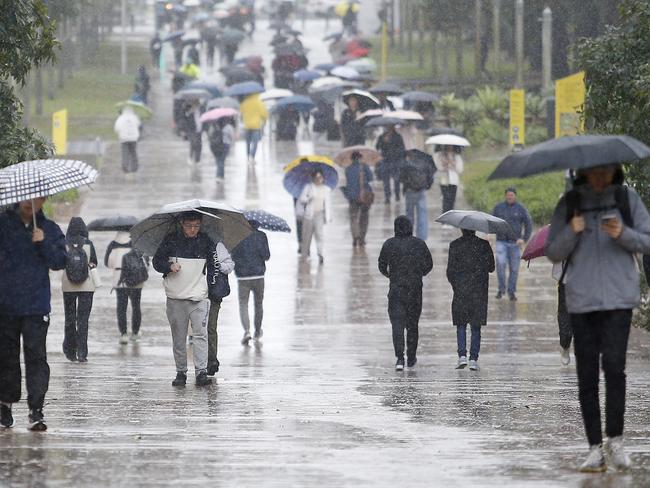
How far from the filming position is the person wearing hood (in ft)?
51.2

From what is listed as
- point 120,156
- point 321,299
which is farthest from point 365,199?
point 120,156

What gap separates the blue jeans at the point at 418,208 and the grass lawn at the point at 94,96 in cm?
1587

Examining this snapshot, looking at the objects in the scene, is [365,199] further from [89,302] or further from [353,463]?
[353,463]

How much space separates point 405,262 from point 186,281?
10.0ft

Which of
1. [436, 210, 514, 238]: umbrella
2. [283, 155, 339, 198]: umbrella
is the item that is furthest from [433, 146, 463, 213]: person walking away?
[436, 210, 514, 238]: umbrella

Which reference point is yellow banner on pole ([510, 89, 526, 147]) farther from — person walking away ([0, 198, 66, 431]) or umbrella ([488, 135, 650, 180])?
umbrella ([488, 135, 650, 180])

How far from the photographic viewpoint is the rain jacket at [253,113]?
37219mm

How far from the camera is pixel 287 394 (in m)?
12.7

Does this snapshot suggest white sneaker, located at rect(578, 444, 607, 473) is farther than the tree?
No

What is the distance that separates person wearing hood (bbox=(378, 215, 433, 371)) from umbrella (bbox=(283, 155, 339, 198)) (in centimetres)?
929

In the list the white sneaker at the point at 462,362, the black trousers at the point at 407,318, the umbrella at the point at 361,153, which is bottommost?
the white sneaker at the point at 462,362

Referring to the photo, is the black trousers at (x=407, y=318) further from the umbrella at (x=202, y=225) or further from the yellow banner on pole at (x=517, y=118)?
the yellow banner on pole at (x=517, y=118)

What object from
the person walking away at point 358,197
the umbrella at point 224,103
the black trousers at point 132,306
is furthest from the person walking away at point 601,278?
the umbrella at point 224,103

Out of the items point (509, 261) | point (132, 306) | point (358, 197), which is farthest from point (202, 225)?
point (358, 197)
